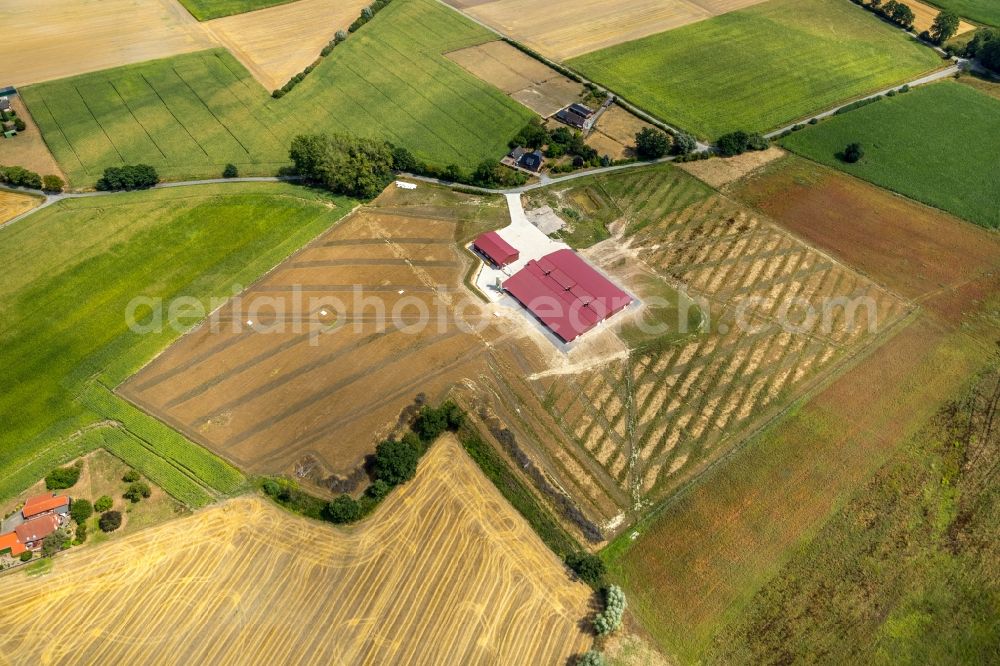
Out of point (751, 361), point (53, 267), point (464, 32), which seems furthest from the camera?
point (464, 32)

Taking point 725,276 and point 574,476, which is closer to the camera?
point 574,476

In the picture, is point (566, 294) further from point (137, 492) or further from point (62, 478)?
point (62, 478)

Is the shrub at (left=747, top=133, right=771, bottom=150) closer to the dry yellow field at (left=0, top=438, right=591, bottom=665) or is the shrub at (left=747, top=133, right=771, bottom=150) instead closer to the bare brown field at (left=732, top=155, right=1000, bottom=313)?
the bare brown field at (left=732, top=155, right=1000, bottom=313)

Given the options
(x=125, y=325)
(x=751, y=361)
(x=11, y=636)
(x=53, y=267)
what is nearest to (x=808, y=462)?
(x=751, y=361)

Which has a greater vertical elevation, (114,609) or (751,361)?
(751,361)

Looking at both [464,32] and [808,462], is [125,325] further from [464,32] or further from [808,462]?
[464,32]

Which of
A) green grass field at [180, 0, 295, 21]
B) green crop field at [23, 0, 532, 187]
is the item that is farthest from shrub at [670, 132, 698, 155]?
green grass field at [180, 0, 295, 21]

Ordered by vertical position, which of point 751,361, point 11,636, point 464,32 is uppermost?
point 464,32

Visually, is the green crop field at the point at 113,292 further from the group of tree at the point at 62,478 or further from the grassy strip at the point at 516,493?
the grassy strip at the point at 516,493
